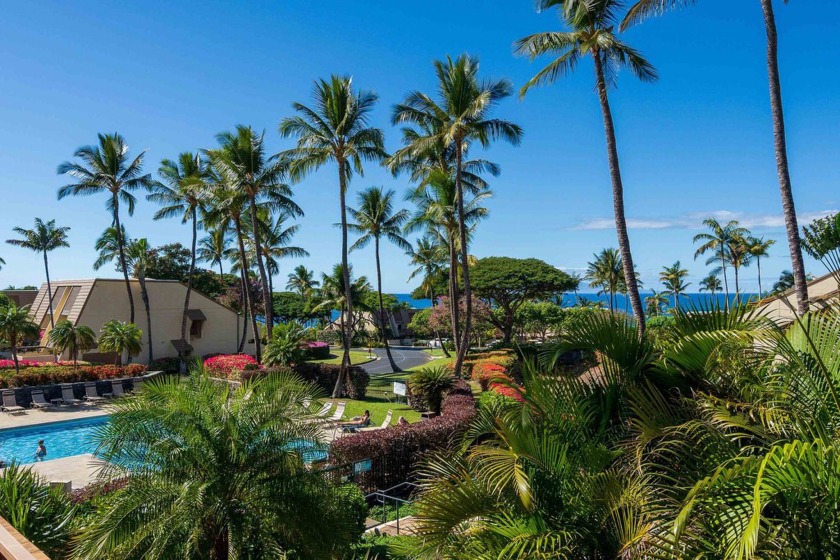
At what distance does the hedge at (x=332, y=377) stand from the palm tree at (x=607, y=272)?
39.8 m

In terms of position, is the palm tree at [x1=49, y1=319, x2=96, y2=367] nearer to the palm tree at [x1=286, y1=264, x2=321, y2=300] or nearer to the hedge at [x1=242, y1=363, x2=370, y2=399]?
the hedge at [x1=242, y1=363, x2=370, y2=399]

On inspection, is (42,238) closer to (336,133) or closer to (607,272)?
(336,133)

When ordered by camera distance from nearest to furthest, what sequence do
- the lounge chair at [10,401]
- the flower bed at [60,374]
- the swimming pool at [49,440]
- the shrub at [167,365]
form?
the swimming pool at [49,440] < the lounge chair at [10,401] < the flower bed at [60,374] < the shrub at [167,365]

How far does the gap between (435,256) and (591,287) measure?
96.8 feet

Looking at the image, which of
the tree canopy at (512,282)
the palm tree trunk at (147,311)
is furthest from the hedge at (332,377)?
the tree canopy at (512,282)

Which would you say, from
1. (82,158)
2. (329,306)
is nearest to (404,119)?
(329,306)

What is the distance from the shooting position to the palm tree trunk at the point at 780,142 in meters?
12.4

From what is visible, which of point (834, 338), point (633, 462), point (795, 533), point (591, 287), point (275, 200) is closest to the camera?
point (795, 533)

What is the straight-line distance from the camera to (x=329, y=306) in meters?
38.8

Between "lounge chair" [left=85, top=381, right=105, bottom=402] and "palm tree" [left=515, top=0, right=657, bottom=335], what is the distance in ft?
74.5

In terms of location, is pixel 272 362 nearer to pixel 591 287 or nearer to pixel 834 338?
pixel 834 338

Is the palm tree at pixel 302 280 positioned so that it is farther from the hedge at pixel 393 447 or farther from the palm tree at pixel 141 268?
the hedge at pixel 393 447

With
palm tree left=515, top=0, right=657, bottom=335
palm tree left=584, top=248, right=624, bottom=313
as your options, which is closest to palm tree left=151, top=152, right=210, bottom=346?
palm tree left=515, top=0, right=657, bottom=335

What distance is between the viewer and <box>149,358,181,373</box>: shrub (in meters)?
31.5
